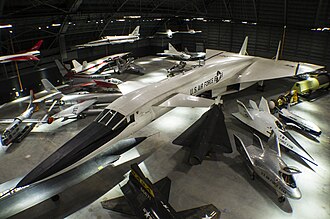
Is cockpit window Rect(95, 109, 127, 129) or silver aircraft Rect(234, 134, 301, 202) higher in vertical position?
cockpit window Rect(95, 109, 127, 129)

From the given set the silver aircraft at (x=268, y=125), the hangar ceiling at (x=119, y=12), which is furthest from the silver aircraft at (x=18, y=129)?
the silver aircraft at (x=268, y=125)

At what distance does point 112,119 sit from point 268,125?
27.0 ft

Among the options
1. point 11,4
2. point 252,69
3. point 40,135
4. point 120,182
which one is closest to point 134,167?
point 120,182

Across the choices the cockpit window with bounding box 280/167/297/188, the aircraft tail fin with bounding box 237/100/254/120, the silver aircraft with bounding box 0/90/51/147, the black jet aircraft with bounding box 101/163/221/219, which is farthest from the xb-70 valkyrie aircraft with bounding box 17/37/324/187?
the silver aircraft with bounding box 0/90/51/147

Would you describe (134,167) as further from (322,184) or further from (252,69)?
(252,69)

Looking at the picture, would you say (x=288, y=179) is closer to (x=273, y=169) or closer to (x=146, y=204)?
(x=273, y=169)

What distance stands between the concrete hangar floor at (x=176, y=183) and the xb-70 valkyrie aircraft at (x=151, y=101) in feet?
5.72

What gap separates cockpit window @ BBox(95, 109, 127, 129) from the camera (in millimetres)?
9336

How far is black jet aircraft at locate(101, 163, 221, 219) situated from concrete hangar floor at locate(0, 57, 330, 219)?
2.41 feet

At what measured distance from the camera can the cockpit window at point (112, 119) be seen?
9.34 meters

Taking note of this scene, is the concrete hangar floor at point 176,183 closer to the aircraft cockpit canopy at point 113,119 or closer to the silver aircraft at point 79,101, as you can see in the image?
the silver aircraft at point 79,101

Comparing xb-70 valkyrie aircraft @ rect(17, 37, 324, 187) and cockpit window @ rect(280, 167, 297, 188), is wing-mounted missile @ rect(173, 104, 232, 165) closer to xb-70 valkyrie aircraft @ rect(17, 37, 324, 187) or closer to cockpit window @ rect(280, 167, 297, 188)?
xb-70 valkyrie aircraft @ rect(17, 37, 324, 187)

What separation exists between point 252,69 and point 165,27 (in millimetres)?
21096

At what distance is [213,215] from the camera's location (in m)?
7.23
